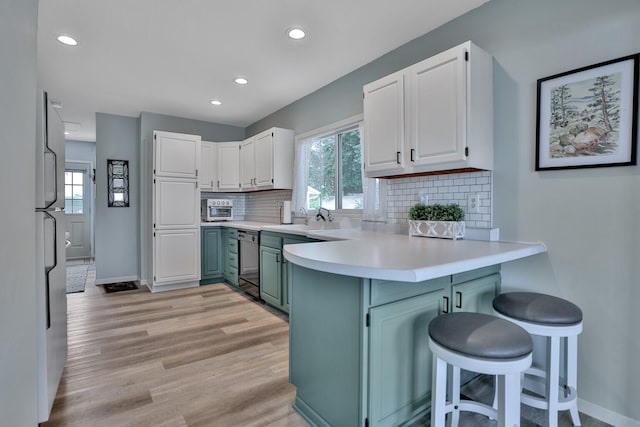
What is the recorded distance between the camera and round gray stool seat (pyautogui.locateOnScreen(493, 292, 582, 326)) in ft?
4.85

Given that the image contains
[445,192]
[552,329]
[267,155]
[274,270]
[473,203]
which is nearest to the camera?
[552,329]

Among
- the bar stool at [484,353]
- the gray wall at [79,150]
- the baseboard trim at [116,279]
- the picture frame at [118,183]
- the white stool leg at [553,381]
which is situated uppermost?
the gray wall at [79,150]

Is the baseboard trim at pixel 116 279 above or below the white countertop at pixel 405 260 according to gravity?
below

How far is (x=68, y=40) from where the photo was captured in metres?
2.61

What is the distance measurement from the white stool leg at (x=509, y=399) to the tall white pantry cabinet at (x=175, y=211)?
13.5 feet

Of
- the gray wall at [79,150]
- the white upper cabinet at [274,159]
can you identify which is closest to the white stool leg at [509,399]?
the white upper cabinet at [274,159]

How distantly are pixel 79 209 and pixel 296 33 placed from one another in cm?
714

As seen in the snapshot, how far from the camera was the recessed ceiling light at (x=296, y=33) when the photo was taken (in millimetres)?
2463

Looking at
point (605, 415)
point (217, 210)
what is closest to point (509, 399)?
point (605, 415)

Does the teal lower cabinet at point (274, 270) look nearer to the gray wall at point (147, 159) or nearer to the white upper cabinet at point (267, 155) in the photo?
the white upper cabinet at point (267, 155)

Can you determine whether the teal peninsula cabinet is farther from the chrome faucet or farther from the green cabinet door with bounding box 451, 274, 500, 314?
the chrome faucet

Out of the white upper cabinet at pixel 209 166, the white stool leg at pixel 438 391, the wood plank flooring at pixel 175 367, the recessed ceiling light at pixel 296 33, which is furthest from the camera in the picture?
the white upper cabinet at pixel 209 166

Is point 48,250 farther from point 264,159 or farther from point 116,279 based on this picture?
point 116,279

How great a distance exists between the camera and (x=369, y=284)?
4.40 feet
